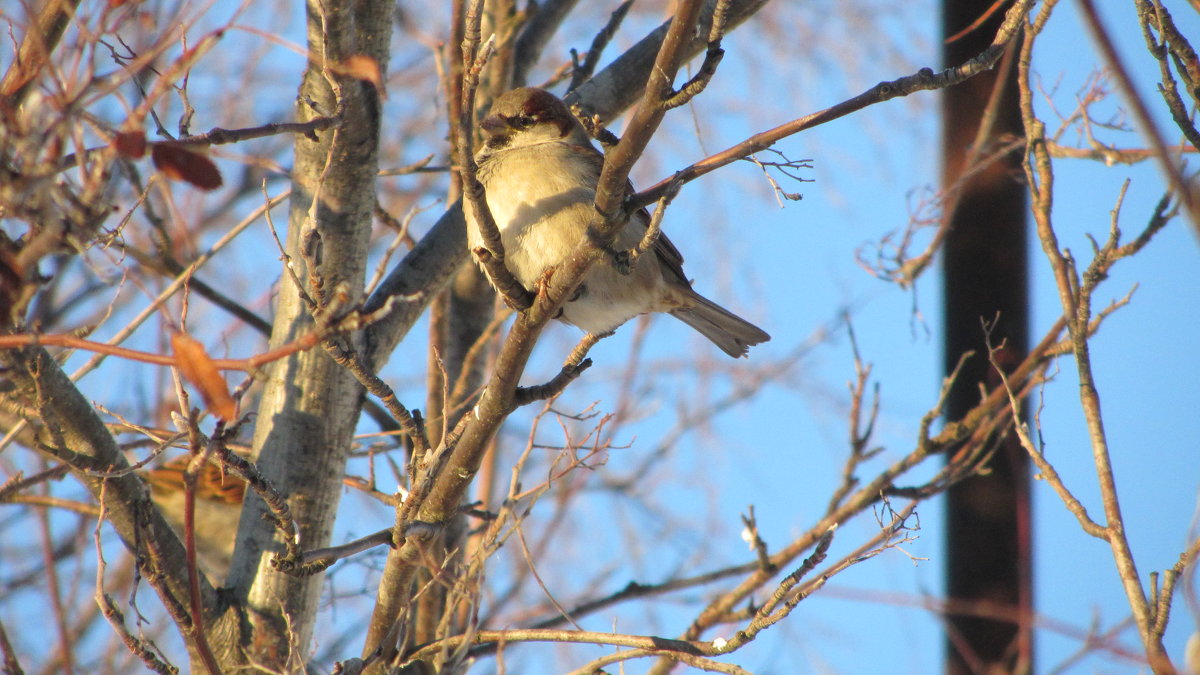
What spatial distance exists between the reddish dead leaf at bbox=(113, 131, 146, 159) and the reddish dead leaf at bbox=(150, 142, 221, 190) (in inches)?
1.1

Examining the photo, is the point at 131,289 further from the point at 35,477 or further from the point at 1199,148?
the point at 1199,148

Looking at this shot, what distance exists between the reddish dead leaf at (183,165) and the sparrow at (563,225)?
136cm

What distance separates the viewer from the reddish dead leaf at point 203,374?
1.30 m

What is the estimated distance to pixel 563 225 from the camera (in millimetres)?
3064

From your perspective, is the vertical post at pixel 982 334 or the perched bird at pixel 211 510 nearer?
the vertical post at pixel 982 334

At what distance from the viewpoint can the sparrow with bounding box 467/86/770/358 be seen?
3.08 meters

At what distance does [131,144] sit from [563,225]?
1.75 m

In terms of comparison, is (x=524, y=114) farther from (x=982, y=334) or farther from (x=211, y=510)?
(x=211, y=510)

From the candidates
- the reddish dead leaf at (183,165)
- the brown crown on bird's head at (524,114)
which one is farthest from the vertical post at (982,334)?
the reddish dead leaf at (183,165)

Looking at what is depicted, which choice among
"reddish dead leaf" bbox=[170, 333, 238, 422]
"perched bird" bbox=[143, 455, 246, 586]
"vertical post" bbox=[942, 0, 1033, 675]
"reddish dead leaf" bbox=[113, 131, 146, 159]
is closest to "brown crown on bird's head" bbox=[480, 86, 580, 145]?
"vertical post" bbox=[942, 0, 1033, 675]

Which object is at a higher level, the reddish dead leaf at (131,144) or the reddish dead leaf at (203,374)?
the reddish dead leaf at (131,144)

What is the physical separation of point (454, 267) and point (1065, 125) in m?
1.97

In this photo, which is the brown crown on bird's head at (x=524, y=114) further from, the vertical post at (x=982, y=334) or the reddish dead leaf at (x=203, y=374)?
the reddish dead leaf at (x=203, y=374)

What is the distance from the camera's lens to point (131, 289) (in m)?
6.12
